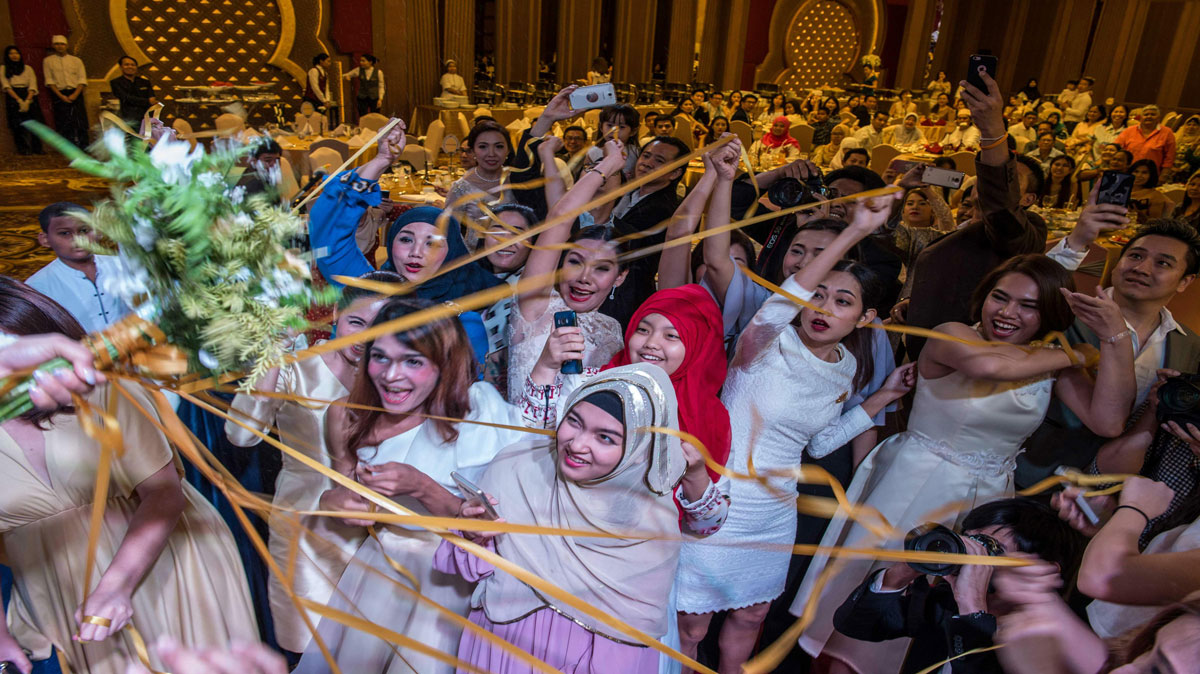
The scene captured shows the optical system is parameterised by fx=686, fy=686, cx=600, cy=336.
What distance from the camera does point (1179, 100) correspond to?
56.4ft

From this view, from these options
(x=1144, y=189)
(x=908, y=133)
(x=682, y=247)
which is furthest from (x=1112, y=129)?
(x=682, y=247)

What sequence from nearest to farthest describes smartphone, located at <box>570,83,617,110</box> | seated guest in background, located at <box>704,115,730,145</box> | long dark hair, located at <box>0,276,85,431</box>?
long dark hair, located at <box>0,276,85,431</box> → smartphone, located at <box>570,83,617,110</box> → seated guest in background, located at <box>704,115,730,145</box>

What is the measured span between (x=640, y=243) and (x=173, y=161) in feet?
7.20

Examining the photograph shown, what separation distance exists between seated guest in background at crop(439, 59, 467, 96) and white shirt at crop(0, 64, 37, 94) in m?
5.80

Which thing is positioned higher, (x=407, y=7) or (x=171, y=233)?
(x=407, y=7)

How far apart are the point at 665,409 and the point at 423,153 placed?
244 inches

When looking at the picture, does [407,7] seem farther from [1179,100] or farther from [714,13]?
[1179,100]

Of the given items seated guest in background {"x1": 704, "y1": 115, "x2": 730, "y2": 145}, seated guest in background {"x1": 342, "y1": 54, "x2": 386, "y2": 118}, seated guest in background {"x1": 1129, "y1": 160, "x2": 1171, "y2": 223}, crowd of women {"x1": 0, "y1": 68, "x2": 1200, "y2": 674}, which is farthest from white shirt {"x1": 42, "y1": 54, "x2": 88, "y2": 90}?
seated guest in background {"x1": 1129, "y1": 160, "x2": 1171, "y2": 223}

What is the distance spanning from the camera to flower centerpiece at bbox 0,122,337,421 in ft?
3.83

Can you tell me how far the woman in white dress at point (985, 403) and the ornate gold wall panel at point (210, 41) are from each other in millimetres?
12484

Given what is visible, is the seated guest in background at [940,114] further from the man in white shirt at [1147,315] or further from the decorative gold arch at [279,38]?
the decorative gold arch at [279,38]

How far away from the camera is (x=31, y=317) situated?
1.35 metres

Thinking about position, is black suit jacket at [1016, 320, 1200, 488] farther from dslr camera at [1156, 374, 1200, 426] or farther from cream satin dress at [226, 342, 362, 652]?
cream satin dress at [226, 342, 362, 652]

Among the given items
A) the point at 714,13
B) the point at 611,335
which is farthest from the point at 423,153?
the point at 714,13
